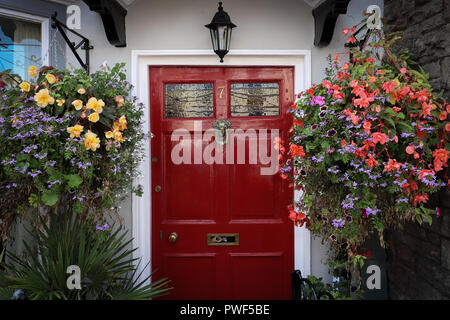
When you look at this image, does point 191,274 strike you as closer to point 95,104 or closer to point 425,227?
point 95,104

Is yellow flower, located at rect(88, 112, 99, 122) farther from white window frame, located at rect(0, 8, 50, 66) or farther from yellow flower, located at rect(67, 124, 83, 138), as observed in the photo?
white window frame, located at rect(0, 8, 50, 66)

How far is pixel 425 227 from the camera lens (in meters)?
2.27

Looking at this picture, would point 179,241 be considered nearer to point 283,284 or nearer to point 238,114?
point 283,284

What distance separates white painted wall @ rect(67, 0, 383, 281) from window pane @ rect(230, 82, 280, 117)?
311 mm

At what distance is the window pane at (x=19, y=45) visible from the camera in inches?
102

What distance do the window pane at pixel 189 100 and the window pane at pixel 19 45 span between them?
106 centimetres

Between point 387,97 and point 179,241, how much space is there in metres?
1.93

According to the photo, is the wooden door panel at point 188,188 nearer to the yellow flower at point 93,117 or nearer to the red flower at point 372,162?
the yellow flower at point 93,117

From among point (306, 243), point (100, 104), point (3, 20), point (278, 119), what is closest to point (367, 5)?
point (278, 119)

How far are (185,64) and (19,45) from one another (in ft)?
4.28

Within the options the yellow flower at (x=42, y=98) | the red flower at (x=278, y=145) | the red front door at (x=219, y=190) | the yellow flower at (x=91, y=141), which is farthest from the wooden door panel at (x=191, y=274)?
the yellow flower at (x=42, y=98)

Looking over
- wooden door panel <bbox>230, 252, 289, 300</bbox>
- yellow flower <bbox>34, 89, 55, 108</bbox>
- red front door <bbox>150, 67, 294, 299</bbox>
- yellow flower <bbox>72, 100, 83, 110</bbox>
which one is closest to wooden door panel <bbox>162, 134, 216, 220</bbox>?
red front door <bbox>150, 67, 294, 299</bbox>

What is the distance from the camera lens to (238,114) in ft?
9.29

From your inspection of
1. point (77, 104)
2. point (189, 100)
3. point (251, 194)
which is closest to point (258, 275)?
point (251, 194)
